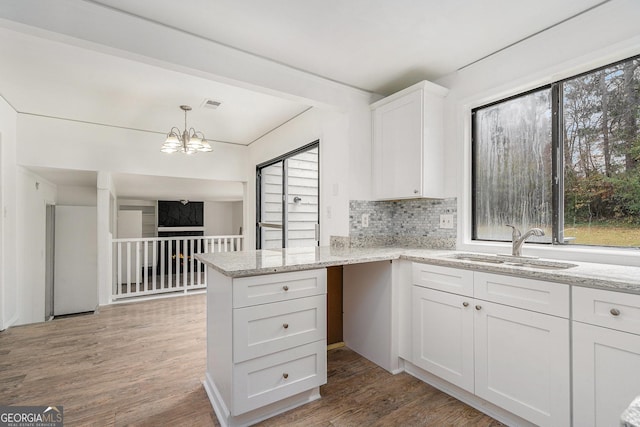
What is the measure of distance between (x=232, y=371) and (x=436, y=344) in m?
1.31

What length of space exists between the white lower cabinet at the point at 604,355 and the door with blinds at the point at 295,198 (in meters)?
2.56

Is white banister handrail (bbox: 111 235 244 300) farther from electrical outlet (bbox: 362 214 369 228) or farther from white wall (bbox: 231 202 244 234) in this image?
white wall (bbox: 231 202 244 234)

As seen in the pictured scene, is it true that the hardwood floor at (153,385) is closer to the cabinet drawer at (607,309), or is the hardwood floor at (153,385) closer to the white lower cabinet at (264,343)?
the white lower cabinet at (264,343)

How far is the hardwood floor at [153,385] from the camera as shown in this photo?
6.00ft

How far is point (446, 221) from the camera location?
2646 millimetres

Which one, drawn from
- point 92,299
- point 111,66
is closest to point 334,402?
point 111,66

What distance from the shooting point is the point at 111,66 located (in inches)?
97.8

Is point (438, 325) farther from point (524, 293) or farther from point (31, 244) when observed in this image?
point (31, 244)

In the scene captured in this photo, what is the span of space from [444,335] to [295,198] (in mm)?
2533

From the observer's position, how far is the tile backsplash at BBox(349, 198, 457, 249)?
268 centimetres

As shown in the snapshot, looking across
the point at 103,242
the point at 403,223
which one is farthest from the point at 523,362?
the point at 103,242

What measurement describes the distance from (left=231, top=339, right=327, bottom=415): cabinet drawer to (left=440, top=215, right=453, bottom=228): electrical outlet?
1418 millimetres

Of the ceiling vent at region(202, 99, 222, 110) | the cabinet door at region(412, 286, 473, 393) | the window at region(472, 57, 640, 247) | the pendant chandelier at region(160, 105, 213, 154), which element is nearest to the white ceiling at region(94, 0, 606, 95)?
the window at region(472, 57, 640, 247)

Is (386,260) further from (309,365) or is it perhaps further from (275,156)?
(275,156)
